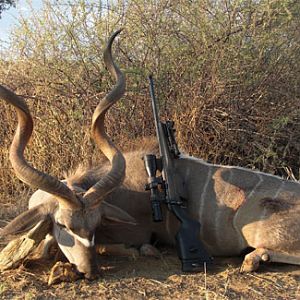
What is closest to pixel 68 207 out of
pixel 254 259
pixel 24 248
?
pixel 24 248

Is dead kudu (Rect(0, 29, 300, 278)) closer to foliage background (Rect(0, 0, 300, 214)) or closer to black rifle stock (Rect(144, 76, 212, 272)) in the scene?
black rifle stock (Rect(144, 76, 212, 272))

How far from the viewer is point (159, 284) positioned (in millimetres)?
2545

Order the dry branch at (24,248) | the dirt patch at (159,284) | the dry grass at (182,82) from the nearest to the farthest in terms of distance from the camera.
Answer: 1. the dirt patch at (159,284)
2. the dry branch at (24,248)
3. the dry grass at (182,82)

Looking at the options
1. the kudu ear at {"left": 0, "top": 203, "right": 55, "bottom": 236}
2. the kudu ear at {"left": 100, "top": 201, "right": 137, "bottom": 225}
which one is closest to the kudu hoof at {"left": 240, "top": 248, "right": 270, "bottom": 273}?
the kudu ear at {"left": 100, "top": 201, "right": 137, "bottom": 225}

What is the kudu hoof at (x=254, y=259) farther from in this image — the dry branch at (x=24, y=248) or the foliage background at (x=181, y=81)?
the foliage background at (x=181, y=81)

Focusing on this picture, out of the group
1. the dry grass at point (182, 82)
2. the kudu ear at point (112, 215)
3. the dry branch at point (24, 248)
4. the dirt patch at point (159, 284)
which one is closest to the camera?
the dirt patch at point (159, 284)

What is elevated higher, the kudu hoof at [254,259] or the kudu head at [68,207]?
the kudu head at [68,207]

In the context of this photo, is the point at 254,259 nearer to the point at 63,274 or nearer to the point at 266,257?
the point at 266,257

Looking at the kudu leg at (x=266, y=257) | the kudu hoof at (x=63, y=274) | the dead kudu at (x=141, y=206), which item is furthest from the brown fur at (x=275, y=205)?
the kudu hoof at (x=63, y=274)

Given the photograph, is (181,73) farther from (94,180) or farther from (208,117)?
(94,180)

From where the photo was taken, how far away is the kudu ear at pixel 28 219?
262cm

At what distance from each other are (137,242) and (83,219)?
68 centimetres

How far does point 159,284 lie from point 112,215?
50 cm

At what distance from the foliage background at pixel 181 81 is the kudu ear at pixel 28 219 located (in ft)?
5.35
